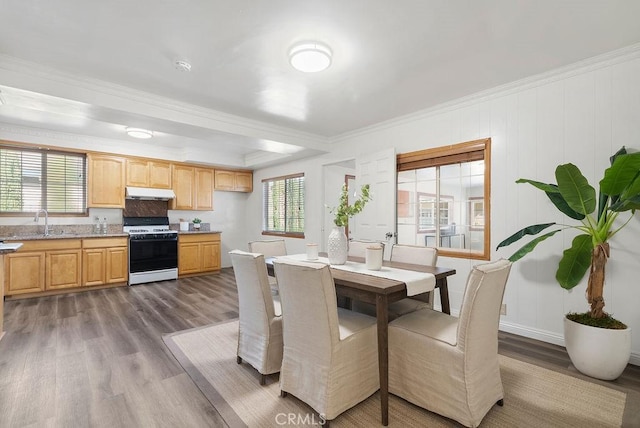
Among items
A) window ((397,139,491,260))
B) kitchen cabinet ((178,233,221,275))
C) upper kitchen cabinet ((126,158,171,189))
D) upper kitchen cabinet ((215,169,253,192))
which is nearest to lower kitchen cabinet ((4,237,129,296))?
kitchen cabinet ((178,233,221,275))

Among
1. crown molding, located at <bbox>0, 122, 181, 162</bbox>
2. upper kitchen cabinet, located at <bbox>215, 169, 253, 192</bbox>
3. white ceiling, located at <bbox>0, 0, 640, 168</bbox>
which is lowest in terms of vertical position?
upper kitchen cabinet, located at <bbox>215, 169, 253, 192</bbox>

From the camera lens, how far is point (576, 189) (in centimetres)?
229

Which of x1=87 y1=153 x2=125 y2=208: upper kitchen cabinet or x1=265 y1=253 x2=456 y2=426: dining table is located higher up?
x1=87 y1=153 x2=125 y2=208: upper kitchen cabinet

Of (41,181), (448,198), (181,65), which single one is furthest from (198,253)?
(448,198)

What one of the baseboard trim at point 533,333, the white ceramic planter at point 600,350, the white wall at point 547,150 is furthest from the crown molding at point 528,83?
the baseboard trim at point 533,333

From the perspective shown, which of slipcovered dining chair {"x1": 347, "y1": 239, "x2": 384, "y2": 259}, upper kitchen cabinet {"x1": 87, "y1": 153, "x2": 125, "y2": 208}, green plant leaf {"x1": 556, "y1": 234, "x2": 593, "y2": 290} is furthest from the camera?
upper kitchen cabinet {"x1": 87, "y1": 153, "x2": 125, "y2": 208}

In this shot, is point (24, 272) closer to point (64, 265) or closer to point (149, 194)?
point (64, 265)

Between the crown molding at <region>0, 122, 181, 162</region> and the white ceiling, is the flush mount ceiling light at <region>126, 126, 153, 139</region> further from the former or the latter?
the crown molding at <region>0, 122, 181, 162</region>

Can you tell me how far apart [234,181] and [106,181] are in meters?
2.38

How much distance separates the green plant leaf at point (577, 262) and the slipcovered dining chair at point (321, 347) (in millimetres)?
1676

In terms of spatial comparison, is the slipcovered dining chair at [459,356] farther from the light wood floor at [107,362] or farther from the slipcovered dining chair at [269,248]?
the slipcovered dining chair at [269,248]

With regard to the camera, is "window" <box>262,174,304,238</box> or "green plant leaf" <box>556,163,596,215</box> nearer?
"green plant leaf" <box>556,163,596,215</box>

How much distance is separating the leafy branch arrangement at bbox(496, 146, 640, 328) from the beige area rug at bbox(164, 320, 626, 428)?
58cm

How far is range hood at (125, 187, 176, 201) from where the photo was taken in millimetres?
5385
